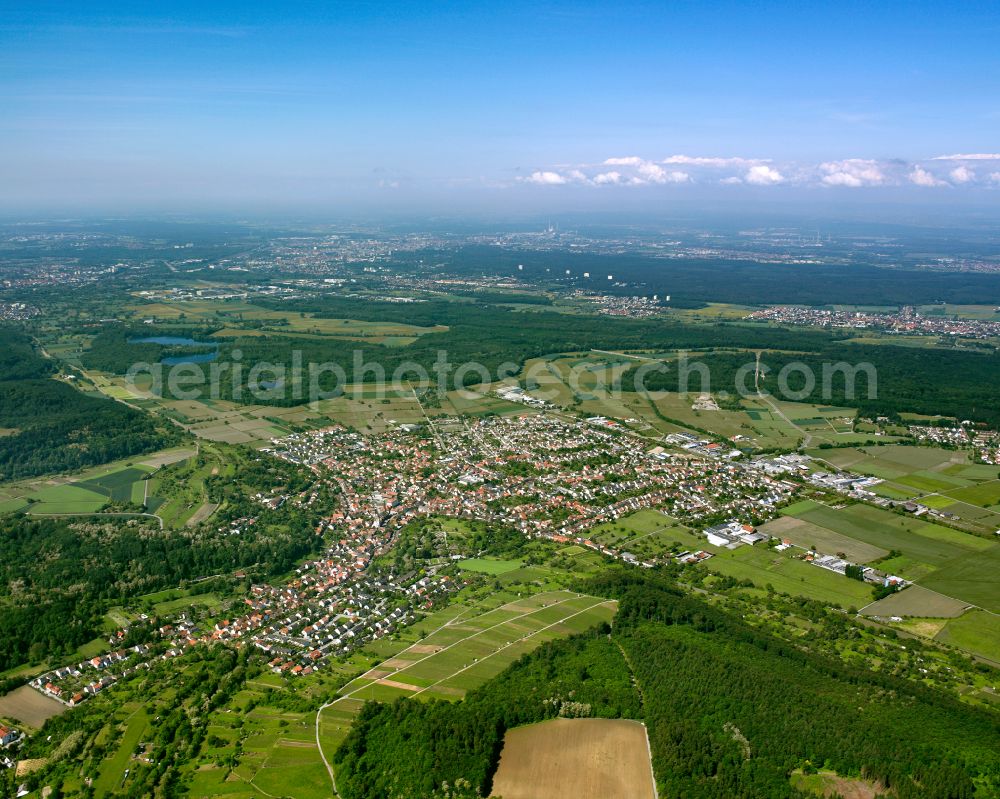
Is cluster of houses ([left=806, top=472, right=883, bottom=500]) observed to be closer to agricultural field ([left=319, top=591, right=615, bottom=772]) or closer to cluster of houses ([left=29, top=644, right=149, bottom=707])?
agricultural field ([left=319, top=591, right=615, bottom=772])

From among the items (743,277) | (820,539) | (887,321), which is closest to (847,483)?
(820,539)

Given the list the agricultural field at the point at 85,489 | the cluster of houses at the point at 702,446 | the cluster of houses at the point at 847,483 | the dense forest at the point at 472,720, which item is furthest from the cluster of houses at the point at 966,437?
the agricultural field at the point at 85,489

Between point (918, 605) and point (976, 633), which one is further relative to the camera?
point (918, 605)

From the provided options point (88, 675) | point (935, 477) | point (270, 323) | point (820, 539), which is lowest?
point (88, 675)

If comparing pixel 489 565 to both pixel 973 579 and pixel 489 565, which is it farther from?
pixel 973 579

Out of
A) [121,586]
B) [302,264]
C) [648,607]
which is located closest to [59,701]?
[121,586]

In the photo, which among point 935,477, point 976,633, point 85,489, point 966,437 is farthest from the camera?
point 966,437

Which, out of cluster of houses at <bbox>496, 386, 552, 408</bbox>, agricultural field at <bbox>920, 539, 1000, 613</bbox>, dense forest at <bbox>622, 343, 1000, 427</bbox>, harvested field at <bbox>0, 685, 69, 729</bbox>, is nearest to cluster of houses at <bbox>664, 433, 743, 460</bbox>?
cluster of houses at <bbox>496, 386, 552, 408</bbox>
